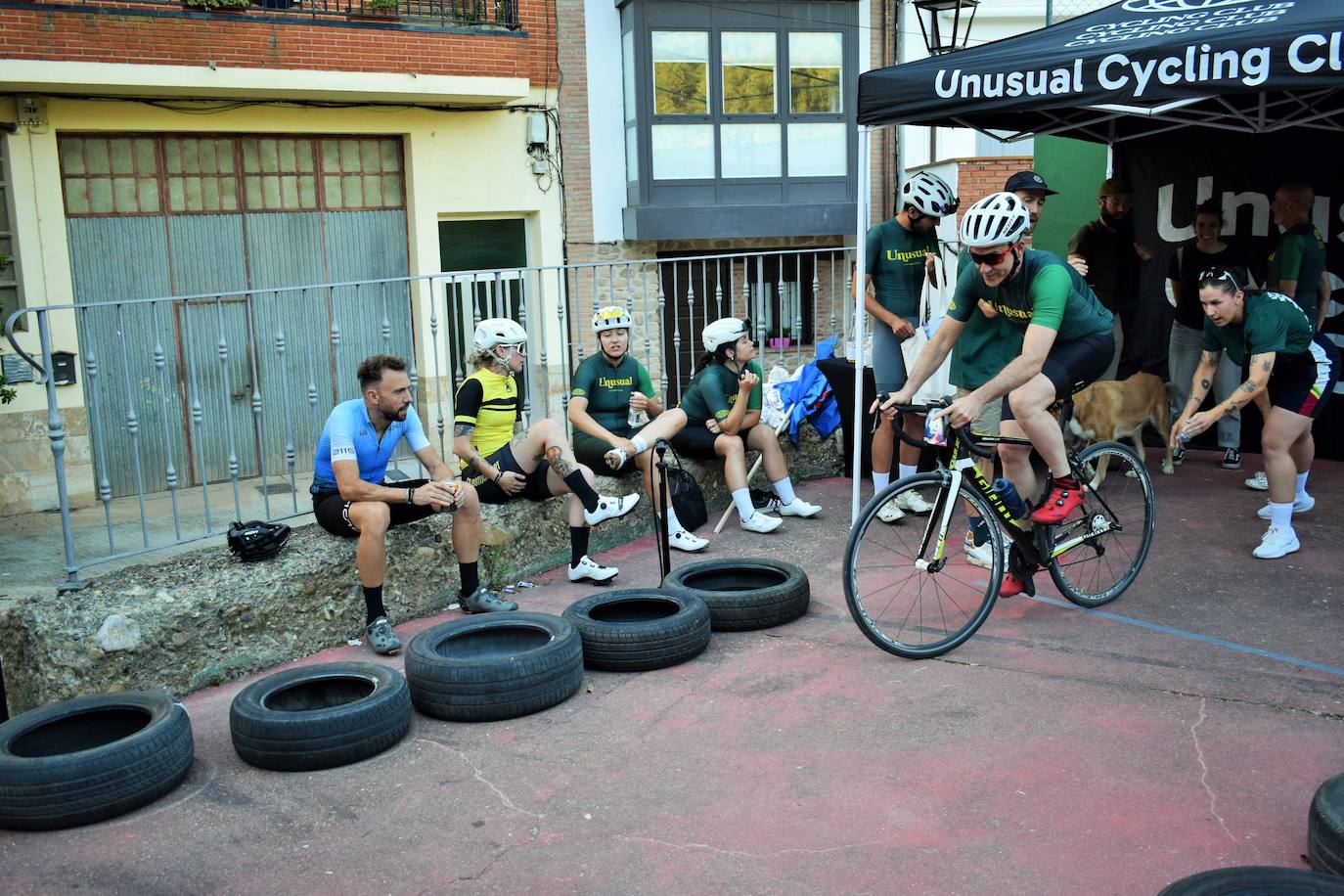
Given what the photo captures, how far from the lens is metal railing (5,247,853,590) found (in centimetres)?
790

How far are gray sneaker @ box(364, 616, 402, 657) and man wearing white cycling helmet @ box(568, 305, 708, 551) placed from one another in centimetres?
180

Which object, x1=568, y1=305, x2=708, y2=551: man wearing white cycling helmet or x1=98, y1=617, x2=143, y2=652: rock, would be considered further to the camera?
x1=568, y1=305, x2=708, y2=551: man wearing white cycling helmet

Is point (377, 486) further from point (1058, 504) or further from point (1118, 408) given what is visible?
point (1118, 408)

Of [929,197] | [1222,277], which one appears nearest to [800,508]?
[929,197]

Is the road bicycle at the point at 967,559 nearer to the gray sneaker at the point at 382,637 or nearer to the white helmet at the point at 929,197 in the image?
the white helmet at the point at 929,197

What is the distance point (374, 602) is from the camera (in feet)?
19.7

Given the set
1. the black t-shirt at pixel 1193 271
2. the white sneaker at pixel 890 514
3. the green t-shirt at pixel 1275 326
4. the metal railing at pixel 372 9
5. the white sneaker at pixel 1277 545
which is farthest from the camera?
the metal railing at pixel 372 9

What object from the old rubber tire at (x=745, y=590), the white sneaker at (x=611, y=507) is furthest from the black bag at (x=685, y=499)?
the old rubber tire at (x=745, y=590)

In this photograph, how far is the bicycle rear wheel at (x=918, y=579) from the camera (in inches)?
208

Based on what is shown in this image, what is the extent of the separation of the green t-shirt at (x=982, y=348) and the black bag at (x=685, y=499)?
1712 millimetres

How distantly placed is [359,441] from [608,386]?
1925 millimetres

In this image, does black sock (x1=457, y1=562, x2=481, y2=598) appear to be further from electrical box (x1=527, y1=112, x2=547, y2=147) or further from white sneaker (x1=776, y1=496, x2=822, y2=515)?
electrical box (x1=527, y1=112, x2=547, y2=147)

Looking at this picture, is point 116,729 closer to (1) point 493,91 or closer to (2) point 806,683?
(2) point 806,683

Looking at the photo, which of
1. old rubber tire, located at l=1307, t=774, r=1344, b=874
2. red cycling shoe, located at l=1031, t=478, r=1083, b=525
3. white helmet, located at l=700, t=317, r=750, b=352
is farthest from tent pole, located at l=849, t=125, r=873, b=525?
old rubber tire, located at l=1307, t=774, r=1344, b=874
